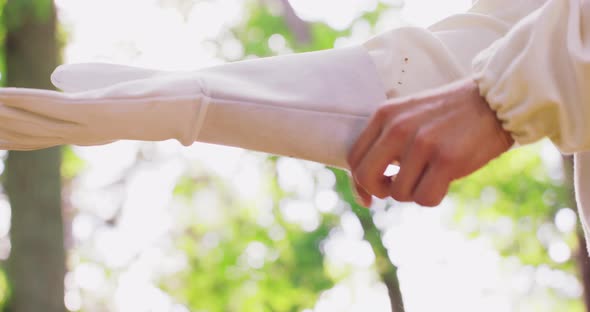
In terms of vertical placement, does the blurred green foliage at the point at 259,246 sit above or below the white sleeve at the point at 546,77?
below

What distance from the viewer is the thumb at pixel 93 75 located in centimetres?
118

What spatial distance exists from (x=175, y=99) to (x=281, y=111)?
145 millimetres

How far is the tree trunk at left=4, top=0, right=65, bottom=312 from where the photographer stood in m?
4.50

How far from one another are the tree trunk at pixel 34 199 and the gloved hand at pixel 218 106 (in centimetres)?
352

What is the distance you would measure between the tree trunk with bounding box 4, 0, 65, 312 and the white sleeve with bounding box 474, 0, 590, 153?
376cm

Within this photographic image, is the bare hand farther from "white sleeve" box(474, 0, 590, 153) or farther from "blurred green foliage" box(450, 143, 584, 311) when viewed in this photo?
"blurred green foliage" box(450, 143, 584, 311)

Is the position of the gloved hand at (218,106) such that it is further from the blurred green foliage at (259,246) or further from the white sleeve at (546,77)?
the blurred green foliage at (259,246)

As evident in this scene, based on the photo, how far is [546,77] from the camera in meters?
1.06

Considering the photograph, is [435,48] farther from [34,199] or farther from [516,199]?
[516,199]

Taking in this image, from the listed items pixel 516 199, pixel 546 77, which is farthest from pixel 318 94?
pixel 516 199

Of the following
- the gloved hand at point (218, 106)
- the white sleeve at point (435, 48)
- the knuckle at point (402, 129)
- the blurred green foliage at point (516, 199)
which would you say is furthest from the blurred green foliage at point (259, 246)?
the knuckle at point (402, 129)

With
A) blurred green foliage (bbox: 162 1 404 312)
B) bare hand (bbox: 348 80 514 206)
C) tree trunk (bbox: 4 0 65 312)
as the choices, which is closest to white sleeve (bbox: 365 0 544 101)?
bare hand (bbox: 348 80 514 206)

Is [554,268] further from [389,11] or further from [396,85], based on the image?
[396,85]

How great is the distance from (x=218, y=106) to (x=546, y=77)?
414 mm
